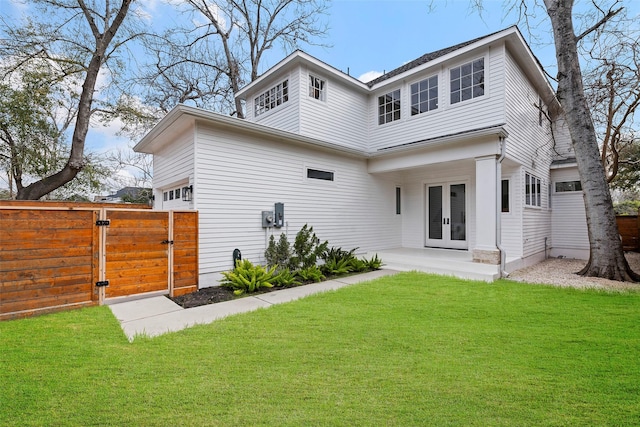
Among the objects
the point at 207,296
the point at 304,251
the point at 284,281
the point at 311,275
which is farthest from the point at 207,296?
the point at 304,251

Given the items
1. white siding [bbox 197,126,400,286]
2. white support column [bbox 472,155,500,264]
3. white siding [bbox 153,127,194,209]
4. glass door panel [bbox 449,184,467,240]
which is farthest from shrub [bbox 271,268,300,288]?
glass door panel [bbox 449,184,467,240]

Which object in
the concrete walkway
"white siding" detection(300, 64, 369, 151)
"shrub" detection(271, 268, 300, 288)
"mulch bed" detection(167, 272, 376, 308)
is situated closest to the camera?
the concrete walkway

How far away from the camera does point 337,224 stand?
8.41m

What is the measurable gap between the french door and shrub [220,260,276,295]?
20.7 ft

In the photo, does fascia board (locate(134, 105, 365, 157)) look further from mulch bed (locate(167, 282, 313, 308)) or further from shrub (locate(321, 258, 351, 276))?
mulch bed (locate(167, 282, 313, 308))

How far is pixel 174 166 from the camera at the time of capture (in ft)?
23.3

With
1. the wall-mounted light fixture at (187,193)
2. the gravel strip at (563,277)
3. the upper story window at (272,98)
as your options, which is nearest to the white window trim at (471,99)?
the gravel strip at (563,277)

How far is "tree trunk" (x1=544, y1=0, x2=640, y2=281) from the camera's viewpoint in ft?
21.7

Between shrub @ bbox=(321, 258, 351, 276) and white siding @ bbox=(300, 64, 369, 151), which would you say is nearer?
shrub @ bbox=(321, 258, 351, 276)

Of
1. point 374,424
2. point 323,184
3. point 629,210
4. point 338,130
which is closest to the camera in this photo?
point 374,424

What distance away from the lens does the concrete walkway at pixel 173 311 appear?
12.0ft

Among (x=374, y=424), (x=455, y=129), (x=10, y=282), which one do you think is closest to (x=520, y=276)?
(x=455, y=129)

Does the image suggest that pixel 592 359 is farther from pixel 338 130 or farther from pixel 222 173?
pixel 338 130

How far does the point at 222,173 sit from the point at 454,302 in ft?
16.2
